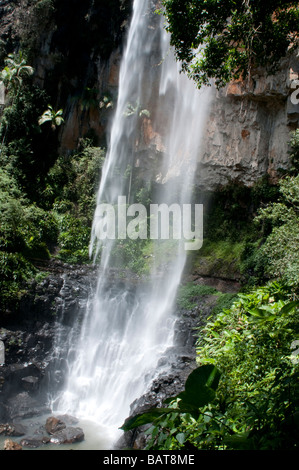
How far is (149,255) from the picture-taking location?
17.2 m

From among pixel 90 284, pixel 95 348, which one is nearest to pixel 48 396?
pixel 95 348

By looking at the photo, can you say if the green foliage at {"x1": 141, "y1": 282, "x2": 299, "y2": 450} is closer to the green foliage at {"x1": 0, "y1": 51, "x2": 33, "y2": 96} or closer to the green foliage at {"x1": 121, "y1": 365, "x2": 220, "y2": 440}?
the green foliage at {"x1": 121, "y1": 365, "x2": 220, "y2": 440}

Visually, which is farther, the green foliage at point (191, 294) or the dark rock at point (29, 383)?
the green foliage at point (191, 294)

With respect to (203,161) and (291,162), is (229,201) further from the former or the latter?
(291,162)

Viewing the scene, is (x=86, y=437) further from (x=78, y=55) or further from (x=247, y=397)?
(x=78, y=55)

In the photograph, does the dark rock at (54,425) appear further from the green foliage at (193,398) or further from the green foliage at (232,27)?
the green foliage at (232,27)

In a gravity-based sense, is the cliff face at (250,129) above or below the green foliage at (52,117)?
below

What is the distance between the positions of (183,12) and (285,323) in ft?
22.2

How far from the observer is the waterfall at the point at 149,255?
10547 mm

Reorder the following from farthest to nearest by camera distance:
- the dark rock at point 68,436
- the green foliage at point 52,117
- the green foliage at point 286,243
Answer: the green foliage at point 52,117
the green foliage at point 286,243
the dark rock at point 68,436

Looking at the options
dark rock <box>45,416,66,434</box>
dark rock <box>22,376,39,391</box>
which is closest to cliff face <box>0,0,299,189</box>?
dark rock <box>22,376,39,391</box>

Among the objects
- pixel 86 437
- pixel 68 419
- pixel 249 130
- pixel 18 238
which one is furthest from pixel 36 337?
pixel 249 130

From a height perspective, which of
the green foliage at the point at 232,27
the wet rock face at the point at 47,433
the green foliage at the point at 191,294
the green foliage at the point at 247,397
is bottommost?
the wet rock face at the point at 47,433

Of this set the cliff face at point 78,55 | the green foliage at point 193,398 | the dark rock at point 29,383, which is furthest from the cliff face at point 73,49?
the green foliage at point 193,398
